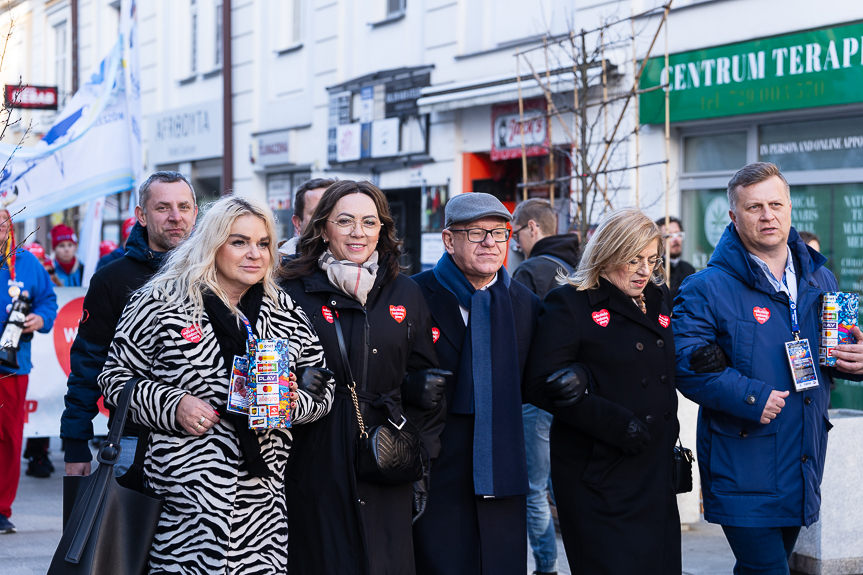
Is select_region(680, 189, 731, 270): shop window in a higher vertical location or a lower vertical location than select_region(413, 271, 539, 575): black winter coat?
higher

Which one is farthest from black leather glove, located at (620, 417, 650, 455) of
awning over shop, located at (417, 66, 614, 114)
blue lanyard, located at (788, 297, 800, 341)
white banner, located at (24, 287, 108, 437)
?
awning over shop, located at (417, 66, 614, 114)

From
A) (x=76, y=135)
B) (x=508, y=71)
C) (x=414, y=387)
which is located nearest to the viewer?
(x=414, y=387)

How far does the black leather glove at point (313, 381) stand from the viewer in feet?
11.3

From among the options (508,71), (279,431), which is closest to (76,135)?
(508,71)

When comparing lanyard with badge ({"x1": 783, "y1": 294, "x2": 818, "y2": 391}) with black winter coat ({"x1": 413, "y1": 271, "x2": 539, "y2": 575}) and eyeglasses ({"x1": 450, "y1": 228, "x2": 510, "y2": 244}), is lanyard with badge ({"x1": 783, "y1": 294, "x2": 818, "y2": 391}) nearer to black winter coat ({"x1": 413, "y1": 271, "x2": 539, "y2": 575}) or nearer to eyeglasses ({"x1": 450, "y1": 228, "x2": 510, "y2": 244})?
black winter coat ({"x1": 413, "y1": 271, "x2": 539, "y2": 575})

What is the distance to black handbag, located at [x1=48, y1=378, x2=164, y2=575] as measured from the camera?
3229 millimetres

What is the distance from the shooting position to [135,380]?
345cm

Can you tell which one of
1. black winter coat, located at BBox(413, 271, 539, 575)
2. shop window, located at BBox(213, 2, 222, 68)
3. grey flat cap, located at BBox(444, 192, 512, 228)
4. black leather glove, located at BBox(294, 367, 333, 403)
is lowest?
black winter coat, located at BBox(413, 271, 539, 575)

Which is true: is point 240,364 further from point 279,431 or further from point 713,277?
point 713,277

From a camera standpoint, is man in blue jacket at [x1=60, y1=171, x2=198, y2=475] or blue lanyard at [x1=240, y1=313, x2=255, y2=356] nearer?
blue lanyard at [x1=240, y1=313, x2=255, y2=356]

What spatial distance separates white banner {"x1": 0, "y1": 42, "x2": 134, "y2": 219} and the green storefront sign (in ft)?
16.6

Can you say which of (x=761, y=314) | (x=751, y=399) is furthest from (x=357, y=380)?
(x=761, y=314)

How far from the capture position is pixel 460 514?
402 cm

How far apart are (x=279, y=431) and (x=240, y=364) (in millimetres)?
323
